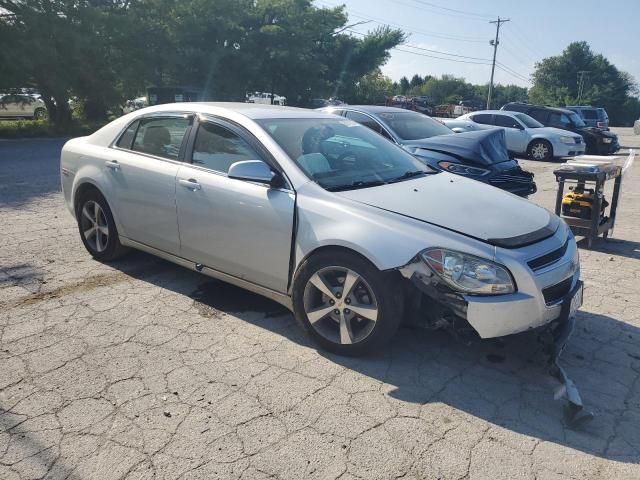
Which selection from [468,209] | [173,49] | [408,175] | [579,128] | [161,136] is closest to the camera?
[468,209]

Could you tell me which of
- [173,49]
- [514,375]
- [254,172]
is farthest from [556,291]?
[173,49]

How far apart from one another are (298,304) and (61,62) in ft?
57.2

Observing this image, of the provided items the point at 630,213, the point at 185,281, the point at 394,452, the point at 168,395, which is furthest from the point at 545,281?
the point at 630,213

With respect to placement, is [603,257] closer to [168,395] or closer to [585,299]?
[585,299]

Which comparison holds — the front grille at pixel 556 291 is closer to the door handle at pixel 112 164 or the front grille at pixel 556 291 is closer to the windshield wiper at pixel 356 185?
the windshield wiper at pixel 356 185

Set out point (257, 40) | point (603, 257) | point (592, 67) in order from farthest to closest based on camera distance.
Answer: point (592, 67) < point (257, 40) < point (603, 257)

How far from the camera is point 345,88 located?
40.3 metres

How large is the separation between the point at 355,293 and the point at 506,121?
14803 millimetres

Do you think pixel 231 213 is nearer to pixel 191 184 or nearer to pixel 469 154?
pixel 191 184

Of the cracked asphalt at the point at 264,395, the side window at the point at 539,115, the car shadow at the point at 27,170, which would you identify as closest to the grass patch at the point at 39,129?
the car shadow at the point at 27,170

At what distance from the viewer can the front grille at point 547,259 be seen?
3.01 metres

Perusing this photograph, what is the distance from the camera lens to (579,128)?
58.9 ft

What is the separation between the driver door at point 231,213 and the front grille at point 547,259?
4.97 feet

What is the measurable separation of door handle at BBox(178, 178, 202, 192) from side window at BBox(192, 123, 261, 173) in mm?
153
